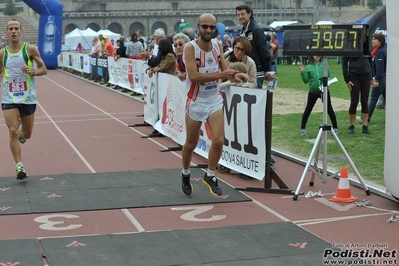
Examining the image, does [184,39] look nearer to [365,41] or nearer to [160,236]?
[365,41]

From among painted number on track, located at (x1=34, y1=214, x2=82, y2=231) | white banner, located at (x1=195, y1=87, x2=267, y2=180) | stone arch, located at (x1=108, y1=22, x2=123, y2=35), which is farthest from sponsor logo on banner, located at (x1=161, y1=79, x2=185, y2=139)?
stone arch, located at (x1=108, y1=22, x2=123, y2=35)

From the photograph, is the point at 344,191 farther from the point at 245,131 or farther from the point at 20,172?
the point at 20,172

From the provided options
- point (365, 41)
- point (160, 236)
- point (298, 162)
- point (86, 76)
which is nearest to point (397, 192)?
point (365, 41)

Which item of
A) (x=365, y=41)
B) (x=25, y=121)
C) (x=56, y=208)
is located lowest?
(x=56, y=208)

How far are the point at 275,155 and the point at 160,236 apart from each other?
5296 millimetres

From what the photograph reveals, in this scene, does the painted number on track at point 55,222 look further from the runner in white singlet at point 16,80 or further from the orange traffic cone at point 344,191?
the orange traffic cone at point 344,191

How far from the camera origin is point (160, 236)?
7.13 metres

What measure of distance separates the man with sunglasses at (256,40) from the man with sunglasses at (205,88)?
6.36 feet

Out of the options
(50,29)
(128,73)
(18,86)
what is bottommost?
(128,73)

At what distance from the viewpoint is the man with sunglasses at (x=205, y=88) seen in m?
8.69

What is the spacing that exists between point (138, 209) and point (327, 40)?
2894 millimetres

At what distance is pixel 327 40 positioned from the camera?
883 cm

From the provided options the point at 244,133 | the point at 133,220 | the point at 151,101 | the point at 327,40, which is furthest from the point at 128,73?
the point at 133,220

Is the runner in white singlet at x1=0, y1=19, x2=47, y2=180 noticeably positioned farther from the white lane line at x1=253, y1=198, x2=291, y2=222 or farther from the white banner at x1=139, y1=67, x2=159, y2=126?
the white banner at x1=139, y1=67, x2=159, y2=126
